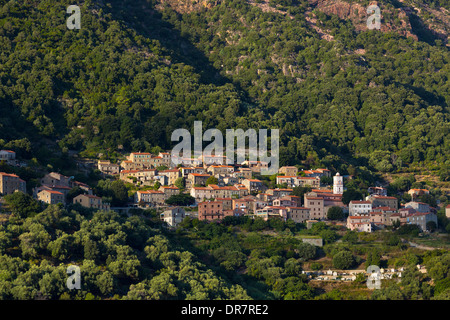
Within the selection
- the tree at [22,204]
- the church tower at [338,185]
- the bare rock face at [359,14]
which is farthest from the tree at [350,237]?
the bare rock face at [359,14]

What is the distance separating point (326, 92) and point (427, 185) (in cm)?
3067

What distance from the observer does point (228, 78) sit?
135625mm

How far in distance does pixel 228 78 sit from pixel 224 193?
5010cm

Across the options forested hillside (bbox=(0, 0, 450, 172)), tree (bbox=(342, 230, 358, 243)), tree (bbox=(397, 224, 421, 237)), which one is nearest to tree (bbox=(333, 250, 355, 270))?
tree (bbox=(342, 230, 358, 243))

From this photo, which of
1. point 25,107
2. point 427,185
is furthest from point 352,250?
point 25,107

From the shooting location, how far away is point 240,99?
119 meters

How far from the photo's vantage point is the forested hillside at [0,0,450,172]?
338 ft

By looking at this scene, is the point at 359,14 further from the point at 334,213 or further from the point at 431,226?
the point at 431,226

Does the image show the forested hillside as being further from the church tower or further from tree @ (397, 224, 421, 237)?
tree @ (397, 224, 421, 237)

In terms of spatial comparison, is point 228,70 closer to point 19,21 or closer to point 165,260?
point 19,21

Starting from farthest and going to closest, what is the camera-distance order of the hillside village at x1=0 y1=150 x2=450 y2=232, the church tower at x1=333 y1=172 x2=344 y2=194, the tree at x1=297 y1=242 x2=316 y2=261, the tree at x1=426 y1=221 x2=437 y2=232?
the church tower at x1=333 y1=172 x2=344 y2=194 < the tree at x1=426 y1=221 x2=437 y2=232 < the hillside village at x1=0 y1=150 x2=450 y2=232 < the tree at x1=297 y1=242 x2=316 y2=261

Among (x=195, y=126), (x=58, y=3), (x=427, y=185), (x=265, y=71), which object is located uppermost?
(x=58, y=3)

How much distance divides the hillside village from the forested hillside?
4.50m

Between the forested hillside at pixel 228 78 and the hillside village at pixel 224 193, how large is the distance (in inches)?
177
